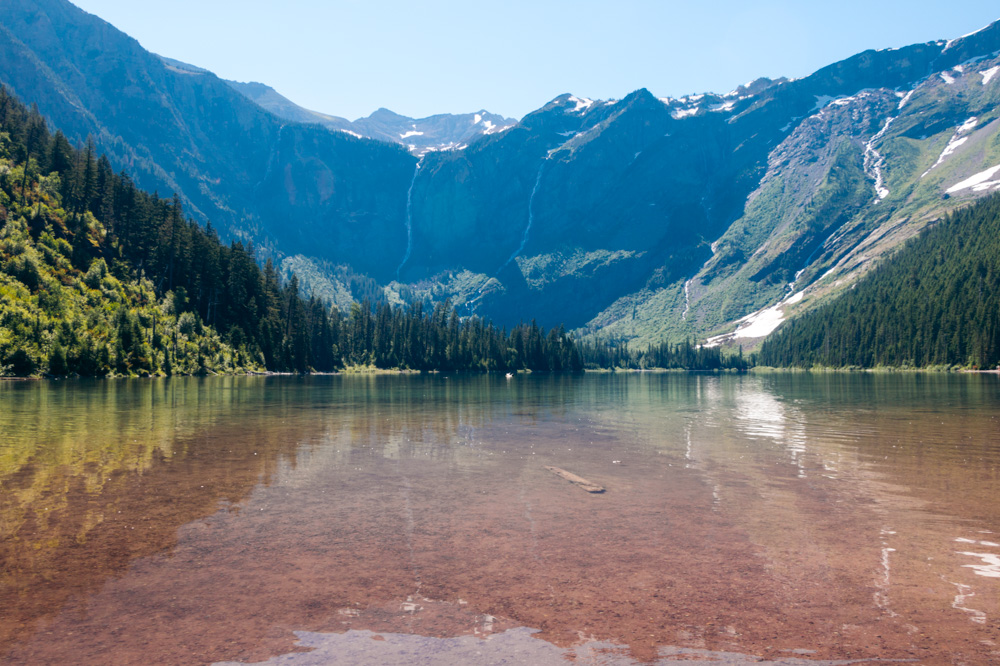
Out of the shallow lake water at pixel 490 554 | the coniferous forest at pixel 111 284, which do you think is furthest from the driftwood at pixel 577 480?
the coniferous forest at pixel 111 284

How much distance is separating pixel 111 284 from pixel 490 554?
136m

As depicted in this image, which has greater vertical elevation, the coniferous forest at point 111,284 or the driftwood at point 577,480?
the coniferous forest at point 111,284

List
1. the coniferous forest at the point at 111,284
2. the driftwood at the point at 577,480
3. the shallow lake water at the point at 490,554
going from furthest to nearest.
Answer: the coniferous forest at the point at 111,284 → the driftwood at the point at 577,480 → the shallow lake water at the point at 490,554

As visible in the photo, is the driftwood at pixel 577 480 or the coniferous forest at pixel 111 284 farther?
the coniferous forest at pixel 111 284

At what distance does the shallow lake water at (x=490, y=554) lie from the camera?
1020cm

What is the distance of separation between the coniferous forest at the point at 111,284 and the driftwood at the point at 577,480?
322ft

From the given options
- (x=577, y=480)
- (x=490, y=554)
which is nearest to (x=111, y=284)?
(x=577, y=480)

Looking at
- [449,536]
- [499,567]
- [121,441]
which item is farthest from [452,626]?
[121,441]

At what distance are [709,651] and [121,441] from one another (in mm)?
31686

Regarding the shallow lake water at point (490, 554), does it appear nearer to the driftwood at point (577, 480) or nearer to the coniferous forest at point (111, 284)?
the driftwood at point (577, 480)

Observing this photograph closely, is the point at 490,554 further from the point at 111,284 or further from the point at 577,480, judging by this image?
the point at 111,284

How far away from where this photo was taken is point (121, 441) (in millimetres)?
31875

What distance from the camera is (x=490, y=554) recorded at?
14.8 metres

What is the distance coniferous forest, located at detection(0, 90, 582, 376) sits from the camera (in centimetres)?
10138
